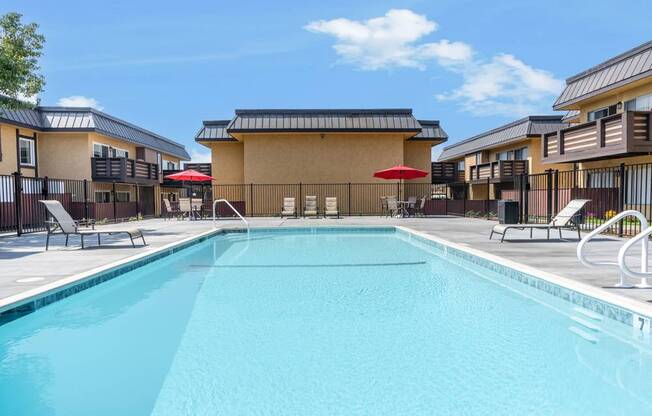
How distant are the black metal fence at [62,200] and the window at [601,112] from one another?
2086 cm

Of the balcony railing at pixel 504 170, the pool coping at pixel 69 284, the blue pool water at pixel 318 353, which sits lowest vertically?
the blue pool water at pixel 318 353

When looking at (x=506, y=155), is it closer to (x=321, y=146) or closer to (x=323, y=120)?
(x=321, y=146)

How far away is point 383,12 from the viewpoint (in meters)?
13.6

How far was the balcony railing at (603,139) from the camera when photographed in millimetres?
13156

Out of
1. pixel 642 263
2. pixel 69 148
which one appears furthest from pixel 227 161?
pixel 642 263

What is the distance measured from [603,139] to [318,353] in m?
14.7

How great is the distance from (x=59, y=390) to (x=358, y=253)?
733 cm

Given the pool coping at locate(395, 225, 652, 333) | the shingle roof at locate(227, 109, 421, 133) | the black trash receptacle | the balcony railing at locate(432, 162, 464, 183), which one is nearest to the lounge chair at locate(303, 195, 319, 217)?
the shingle roof at locate(227, 109, 421, 133)

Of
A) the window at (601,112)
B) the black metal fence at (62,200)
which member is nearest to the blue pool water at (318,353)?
the black metal fence at (62,200)

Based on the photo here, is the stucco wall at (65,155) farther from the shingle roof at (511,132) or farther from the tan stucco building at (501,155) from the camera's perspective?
the shingle roof at (511,132)

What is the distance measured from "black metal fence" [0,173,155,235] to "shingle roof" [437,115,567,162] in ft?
70.6

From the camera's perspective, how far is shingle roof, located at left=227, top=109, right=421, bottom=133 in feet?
68.5

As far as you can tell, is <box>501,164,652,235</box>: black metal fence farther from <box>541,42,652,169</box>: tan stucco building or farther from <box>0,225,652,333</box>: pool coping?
<box>0,225,652,333</box>: pool coping

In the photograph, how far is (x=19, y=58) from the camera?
12727 millimetres
